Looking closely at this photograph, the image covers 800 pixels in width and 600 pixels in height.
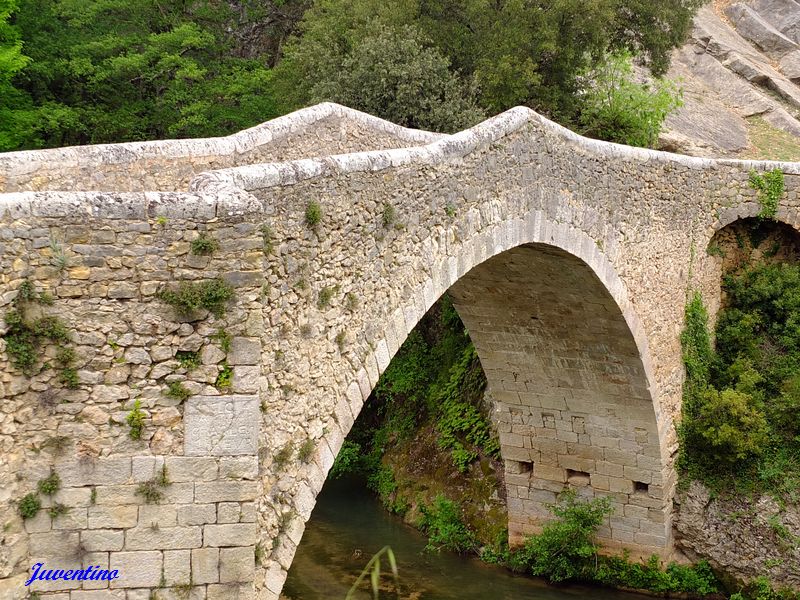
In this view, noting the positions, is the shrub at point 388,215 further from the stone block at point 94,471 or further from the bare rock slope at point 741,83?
the bare rock slope at point 741,83

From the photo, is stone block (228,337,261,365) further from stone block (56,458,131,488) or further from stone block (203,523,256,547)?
stone block (203,523,256,547)

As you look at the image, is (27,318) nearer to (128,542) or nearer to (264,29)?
(128,542)

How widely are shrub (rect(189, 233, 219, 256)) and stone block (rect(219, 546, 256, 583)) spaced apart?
172cm

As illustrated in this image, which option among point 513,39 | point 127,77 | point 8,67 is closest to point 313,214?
point 513,39

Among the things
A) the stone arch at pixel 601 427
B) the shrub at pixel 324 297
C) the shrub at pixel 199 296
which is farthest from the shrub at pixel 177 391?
the stone arch at pixel 601 427

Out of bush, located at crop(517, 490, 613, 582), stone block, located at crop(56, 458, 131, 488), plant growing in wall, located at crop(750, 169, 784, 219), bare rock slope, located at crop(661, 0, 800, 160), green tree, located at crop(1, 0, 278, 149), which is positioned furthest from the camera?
bare rock slope, located at crop(661, 0, 800, 160)

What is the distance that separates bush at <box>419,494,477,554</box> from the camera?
1426 cm

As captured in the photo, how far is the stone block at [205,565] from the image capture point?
5.49 m

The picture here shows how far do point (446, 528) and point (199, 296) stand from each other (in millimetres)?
9746

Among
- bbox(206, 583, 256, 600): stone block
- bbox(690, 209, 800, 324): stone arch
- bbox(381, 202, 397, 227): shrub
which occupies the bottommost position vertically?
bbox(206, 583, 256, 600): stone block

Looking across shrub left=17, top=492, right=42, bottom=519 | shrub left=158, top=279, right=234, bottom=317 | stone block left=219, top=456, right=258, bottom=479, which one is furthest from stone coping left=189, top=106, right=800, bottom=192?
shrub left=17, top=492, right=42, bottom=519

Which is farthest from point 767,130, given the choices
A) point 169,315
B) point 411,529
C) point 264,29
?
point 169,315

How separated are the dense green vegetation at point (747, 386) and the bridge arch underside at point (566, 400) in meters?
0.81

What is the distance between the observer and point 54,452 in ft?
17.3
